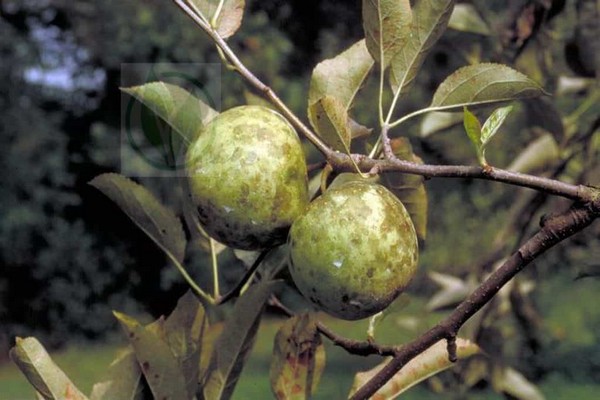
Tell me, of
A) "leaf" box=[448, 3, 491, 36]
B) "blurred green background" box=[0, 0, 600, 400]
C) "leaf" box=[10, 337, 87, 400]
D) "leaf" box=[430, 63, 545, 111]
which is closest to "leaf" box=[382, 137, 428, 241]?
"leaf" box=[430, 63, 545, 111]

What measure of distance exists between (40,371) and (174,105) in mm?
216

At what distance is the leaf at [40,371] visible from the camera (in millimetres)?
631

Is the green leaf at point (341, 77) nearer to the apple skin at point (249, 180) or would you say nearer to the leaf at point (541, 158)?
the apple skin at point (249, 180)

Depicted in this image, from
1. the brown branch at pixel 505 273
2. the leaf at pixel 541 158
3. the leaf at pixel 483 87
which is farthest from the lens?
the leaf at pixel 541 158

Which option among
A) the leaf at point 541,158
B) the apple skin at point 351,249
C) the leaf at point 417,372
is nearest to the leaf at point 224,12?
the apple skin at point 351,249

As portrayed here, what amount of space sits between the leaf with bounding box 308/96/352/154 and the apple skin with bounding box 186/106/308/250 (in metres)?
0.03

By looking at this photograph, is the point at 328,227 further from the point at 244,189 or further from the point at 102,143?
the point at 102,143

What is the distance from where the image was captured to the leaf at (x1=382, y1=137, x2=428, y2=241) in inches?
25.5

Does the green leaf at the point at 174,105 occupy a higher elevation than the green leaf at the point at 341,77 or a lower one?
lower

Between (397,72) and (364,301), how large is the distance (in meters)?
0.19

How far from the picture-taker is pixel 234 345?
0.68 meters

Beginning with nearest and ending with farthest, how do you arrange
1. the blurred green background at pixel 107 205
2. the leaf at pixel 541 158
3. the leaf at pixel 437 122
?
the leaf at pixel 437 122 → the leaf at pixel 541 158 → the blurred green background at pixel 107 205

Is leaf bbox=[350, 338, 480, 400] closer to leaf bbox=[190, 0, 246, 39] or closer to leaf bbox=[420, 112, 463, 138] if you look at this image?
leaf bbox=[190, 0, 246, 39]

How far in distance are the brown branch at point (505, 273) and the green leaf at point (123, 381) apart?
0.20 m
